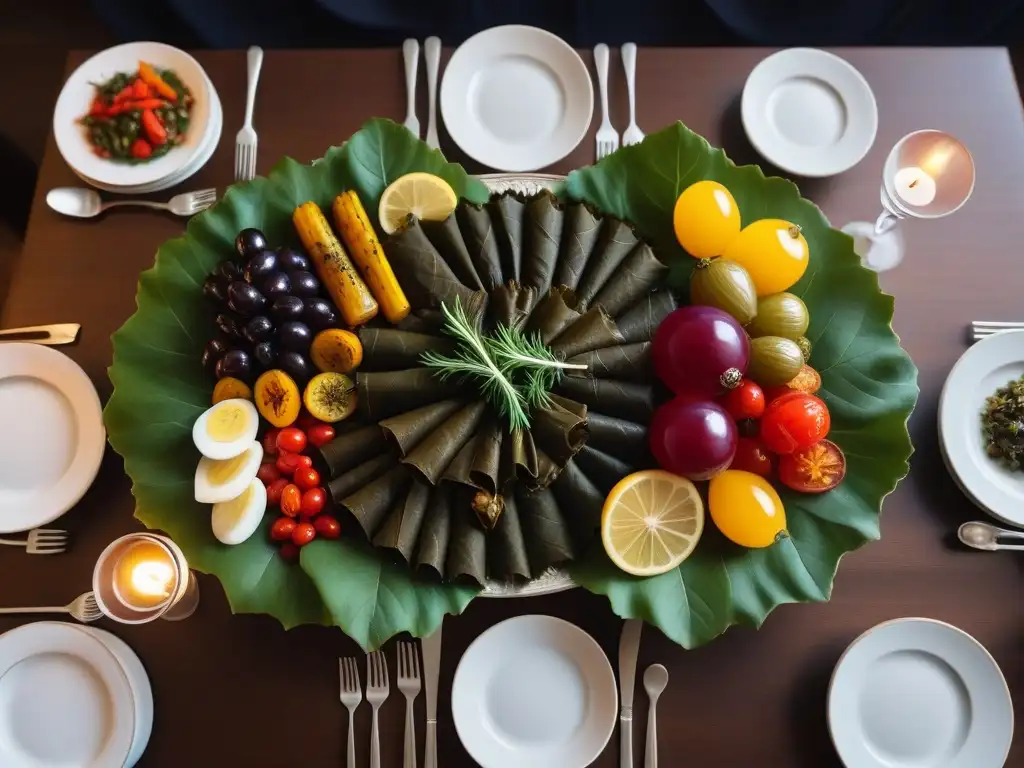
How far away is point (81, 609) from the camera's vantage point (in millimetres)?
1337

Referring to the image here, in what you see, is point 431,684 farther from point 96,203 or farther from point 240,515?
point 96,203

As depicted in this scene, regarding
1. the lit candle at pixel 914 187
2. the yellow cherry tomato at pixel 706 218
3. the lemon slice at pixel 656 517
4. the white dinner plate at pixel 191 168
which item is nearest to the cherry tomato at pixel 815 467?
the lemon slice at pixel 656 517

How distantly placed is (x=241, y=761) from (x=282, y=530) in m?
0.41

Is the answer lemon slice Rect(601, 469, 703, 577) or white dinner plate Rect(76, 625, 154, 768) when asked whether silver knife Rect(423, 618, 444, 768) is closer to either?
lemon slice Rect(601, 469, 703, 577)

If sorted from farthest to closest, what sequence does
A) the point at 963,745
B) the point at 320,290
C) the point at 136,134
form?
the point at 136,134, the point at 320,290, the point at 963,745

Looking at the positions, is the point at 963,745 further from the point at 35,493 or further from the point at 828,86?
the point at 35,493

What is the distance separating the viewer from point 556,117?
163 cm

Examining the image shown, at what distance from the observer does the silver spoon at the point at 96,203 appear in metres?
1.56

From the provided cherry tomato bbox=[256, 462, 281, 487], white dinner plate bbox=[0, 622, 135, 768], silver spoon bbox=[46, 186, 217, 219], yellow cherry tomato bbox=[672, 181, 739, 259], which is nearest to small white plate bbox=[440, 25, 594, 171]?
yellow cherry tomato bbox=[672, 181, 739, 259]

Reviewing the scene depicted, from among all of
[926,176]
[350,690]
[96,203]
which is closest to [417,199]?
[96,203]

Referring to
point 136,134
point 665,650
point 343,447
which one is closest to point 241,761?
point 343,447

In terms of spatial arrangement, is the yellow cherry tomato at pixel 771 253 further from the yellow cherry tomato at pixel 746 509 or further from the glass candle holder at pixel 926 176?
the yellow cherry tomato at pixel 746 509

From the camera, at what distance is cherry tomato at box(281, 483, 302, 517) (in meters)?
1.32

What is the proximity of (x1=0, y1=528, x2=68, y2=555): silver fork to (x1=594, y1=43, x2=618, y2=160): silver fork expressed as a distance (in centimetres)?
131
